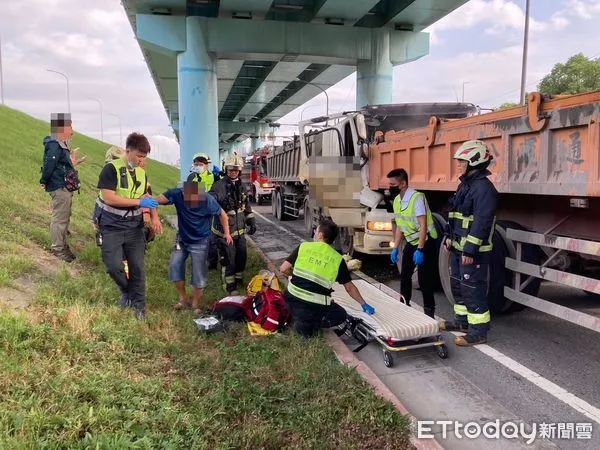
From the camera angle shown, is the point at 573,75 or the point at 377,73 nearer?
the point at 377,73

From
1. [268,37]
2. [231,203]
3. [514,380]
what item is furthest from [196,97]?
[514,380]

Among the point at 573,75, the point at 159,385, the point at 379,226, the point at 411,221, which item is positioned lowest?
the point at 159,385

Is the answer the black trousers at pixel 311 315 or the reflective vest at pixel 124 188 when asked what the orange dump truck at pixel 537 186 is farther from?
the reflective vest at pixel 124 188

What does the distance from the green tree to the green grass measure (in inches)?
1171

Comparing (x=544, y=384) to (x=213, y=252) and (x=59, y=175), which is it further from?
(x=59, y=175)

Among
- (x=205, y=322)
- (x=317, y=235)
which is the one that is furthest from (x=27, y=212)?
(x=317, y=235)

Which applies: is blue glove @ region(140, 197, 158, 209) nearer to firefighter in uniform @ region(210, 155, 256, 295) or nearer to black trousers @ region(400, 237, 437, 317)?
firefighter in uniform @ region(210, 155, 256, 295)

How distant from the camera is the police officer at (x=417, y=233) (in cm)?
512

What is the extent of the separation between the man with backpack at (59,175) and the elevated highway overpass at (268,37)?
8176 millimetres

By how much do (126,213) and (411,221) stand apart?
9.07 ft

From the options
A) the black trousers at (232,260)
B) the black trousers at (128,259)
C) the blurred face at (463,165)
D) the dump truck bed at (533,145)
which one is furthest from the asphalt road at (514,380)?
the black trousers at (128,259)

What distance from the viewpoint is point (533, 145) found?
4195 mm

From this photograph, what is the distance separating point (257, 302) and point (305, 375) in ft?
4.66

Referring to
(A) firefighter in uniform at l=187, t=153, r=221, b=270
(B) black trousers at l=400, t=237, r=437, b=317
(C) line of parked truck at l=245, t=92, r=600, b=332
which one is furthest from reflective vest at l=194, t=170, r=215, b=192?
(B) black trousers at l=400, t=237, r=437, b=317
